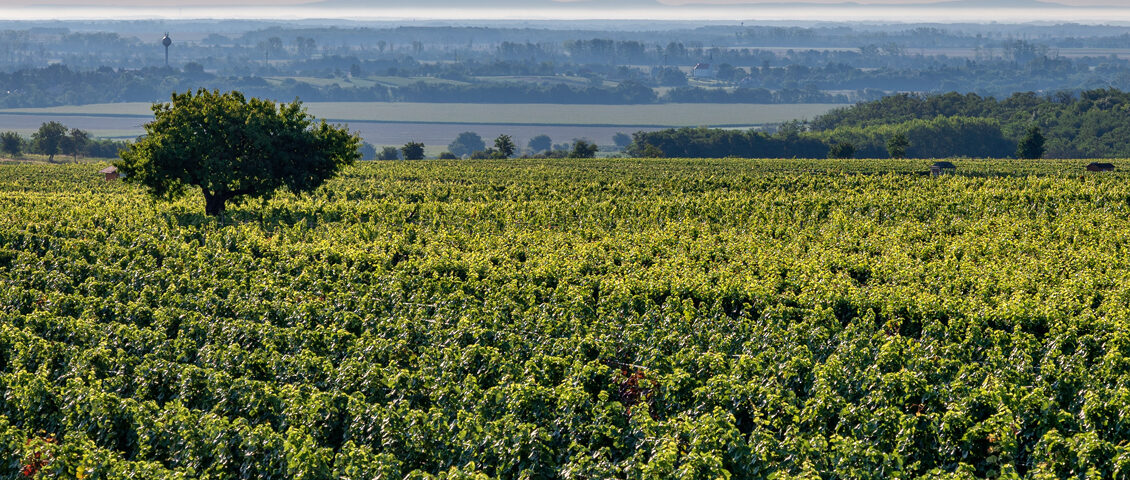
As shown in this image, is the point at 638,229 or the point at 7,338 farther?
the point at 638,229

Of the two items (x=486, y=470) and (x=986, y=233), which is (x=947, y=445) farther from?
(x=986, y=233)

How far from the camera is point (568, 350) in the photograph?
1791cm

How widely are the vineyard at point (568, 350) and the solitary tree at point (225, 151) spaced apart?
3375 millimetres

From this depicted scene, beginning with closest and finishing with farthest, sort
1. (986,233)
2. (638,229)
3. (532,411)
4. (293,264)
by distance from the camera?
(532,411)
(293,264)
(986,233)
(638,229)

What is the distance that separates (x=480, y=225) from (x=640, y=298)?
46.2ft

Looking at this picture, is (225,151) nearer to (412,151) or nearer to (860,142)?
(412,151)

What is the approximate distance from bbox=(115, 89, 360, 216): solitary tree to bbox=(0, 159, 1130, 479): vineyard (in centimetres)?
338

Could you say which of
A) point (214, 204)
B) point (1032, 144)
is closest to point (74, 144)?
point (214, 204)

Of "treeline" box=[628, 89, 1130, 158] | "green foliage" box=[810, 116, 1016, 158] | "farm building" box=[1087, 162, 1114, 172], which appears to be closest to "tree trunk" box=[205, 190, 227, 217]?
"farm building" box=[1087, 162, 1114, 172]

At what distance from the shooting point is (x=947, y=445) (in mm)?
13297

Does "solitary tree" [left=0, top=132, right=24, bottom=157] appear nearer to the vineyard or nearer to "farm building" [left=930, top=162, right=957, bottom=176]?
the vineyard

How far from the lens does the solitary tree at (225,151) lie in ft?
120

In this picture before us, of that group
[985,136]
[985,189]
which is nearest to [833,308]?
[985,189]

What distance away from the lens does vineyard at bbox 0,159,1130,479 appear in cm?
1327
